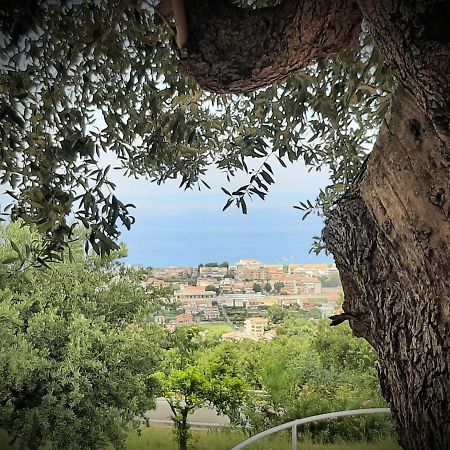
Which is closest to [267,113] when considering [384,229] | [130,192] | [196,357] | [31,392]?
[130,192]

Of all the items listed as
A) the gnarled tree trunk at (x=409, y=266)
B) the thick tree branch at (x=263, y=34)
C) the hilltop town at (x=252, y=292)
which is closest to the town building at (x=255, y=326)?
the hilltop town at (x=252, y=292)

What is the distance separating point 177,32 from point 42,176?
0.34 meters

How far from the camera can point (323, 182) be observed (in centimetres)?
148

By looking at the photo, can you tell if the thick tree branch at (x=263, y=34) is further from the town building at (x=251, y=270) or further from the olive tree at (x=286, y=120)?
the town building at (x=251, y=270)

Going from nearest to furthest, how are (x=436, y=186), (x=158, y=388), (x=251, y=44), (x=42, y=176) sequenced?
(x=436, y=186) < (x=251, y=44) < (x=42, y=176) < (x=158, y=388)

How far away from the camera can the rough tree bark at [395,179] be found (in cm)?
63

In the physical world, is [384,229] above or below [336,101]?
below

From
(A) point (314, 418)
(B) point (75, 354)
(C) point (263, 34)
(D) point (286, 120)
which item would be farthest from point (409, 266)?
(B) point (75, 354)

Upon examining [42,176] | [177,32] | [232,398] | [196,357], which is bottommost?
[232,398]

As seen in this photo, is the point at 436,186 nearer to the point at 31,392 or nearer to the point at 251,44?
the point at 251,44

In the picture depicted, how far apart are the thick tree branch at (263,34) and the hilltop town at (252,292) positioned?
778mm

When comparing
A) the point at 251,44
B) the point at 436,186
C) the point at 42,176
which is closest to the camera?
the point at 436,186

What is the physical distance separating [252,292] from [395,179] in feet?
3.00

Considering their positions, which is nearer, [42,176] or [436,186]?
[436,186]
